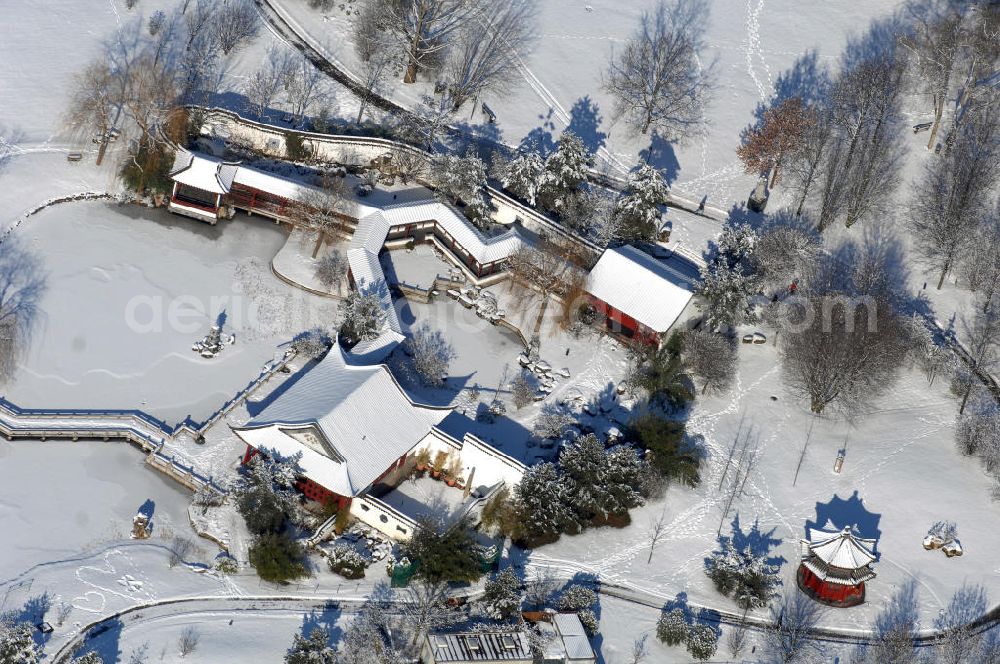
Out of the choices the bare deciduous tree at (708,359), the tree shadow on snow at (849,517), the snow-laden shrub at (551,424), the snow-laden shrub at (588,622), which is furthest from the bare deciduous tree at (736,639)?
the bare deciduous tree at (708,359)

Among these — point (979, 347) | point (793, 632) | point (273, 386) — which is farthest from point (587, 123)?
point (793, 632)

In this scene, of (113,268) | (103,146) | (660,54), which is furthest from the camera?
(660,54)

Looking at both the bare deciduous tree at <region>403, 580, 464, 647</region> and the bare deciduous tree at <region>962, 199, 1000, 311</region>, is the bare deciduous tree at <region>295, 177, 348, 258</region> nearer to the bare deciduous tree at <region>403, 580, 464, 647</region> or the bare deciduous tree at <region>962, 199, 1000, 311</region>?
the bare deciduous tree at <region>403, 580, 464, 647</region>

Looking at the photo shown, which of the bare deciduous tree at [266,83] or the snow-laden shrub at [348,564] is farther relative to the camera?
the bare deciduous tree at [266,83]

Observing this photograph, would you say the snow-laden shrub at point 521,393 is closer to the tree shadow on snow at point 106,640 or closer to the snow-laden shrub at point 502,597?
the snow-laden shrub at point 502,597

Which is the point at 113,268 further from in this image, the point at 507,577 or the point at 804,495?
the point at 804,495

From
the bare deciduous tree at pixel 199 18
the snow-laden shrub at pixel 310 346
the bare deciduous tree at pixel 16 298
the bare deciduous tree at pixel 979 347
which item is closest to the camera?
the bare deciduous tree at pixel 16 298

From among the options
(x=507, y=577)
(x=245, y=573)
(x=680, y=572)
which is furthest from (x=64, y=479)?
(x=680, y=572)

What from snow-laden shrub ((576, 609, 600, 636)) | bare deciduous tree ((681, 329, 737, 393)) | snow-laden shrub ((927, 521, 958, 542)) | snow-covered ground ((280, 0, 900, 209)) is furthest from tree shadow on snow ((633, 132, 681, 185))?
snow-laden shrub ((576, 609, 600, 636))

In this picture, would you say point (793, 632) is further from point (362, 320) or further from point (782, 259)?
point (362, 320)
